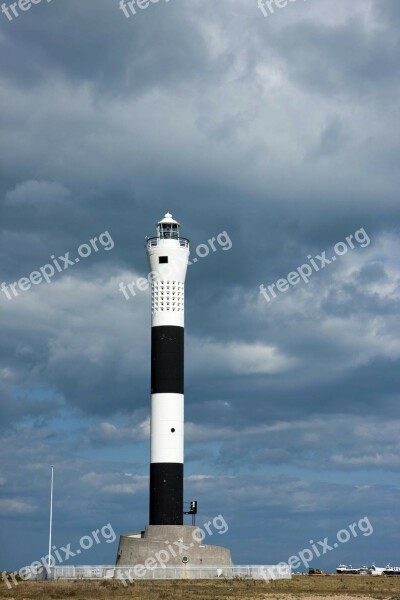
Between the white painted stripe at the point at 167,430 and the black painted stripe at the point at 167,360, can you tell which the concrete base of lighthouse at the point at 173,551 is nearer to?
the white painted stripe at the point at 167,430

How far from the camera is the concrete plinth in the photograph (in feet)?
239

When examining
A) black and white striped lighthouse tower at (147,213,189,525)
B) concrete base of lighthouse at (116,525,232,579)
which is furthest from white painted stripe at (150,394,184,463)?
concrete base of lighthouse at (116,525,232,579)

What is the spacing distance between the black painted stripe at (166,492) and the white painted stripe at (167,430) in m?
0.60

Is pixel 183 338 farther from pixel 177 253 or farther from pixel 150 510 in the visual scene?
pixel 150 510

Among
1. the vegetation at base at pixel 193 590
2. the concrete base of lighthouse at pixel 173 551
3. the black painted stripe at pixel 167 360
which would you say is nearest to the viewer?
the vegetation at base at pixel 193 590

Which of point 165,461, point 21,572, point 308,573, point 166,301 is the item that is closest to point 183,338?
point 166,301

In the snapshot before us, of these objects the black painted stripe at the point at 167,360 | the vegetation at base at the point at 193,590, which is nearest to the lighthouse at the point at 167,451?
the black painted stripe at the point at 167,360

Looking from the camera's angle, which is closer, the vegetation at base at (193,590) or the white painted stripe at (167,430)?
the vegetation at base at (193,590)

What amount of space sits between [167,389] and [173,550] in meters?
11.9

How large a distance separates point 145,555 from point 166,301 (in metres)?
19.2

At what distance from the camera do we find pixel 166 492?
74.2m

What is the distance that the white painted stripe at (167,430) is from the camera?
74.5 meters

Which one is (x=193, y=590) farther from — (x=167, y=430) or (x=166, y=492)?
(x=167, y=430)

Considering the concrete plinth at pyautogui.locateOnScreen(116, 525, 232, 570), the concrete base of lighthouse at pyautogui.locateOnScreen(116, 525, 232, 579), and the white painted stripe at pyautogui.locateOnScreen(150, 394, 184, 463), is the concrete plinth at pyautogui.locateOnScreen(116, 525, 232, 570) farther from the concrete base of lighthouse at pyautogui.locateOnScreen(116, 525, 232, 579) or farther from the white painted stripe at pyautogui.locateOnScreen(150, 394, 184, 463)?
the white painted stripe at pyautogui.locateOnScreen(150, 394, 184, 463)
